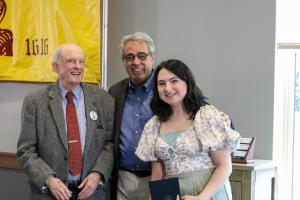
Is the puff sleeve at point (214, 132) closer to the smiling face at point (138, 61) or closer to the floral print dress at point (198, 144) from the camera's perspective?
the floral print dress at point (198, 144)

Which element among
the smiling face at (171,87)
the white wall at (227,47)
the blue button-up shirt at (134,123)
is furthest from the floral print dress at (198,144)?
the white wall at (227,47)

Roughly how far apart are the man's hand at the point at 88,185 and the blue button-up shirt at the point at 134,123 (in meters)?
0.18

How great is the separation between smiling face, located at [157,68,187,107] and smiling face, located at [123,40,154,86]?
374mm

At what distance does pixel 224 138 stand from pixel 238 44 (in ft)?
4.24

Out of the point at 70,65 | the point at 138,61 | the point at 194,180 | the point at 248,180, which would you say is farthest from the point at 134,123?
the point at 248,180

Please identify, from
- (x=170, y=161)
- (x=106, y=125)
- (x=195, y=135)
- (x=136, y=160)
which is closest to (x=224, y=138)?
(x=195, y=135)

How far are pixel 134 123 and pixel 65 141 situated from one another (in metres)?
0.36

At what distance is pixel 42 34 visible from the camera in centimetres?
328

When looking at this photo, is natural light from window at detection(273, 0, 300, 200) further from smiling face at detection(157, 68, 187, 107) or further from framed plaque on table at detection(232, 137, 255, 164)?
smiling face at detection(157, 68, 187, 107)

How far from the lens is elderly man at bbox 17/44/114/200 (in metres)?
2.18

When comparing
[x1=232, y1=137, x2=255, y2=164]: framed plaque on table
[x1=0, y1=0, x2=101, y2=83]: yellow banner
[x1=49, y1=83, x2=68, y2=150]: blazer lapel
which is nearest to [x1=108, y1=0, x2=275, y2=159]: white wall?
[x1=232, y1=137, x2=255, y2=164]: framed plaque on table

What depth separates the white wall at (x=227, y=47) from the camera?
293 centimetres

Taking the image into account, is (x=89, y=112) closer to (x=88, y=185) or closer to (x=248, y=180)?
(x=88, y=185)

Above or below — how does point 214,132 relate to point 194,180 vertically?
above
